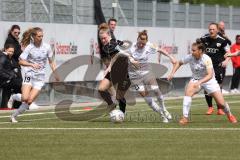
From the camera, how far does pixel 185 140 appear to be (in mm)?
15672

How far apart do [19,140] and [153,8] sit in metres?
19.3

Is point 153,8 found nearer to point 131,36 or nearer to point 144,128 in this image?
point 131,36

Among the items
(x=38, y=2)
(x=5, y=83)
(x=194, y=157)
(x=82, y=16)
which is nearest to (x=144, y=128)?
(x=194, y=157)

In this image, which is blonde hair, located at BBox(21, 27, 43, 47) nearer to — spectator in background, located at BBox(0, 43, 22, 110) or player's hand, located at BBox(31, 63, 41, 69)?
player's hand, located at BBox(31, 63, 41, 69)

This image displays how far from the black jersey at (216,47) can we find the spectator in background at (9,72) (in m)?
5.09

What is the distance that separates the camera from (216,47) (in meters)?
24.3

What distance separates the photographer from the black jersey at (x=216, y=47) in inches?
952

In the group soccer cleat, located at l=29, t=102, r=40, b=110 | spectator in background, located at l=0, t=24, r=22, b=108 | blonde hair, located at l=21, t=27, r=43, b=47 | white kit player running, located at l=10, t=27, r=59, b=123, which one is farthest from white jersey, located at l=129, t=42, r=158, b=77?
soccer cleat, located at l=29, t=102, r=40, b=110

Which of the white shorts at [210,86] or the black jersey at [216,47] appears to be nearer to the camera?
the white shorts at [210,86]

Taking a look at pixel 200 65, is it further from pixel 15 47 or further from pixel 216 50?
pixel 15 47

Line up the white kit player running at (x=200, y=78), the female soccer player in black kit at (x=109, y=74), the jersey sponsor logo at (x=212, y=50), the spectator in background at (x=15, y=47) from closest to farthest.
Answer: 1. the white kit player running at (x=200, y=78)
2. the female soccer player in black kit at (x=109, y=74)
3. the jersey sponsor logo at (x=212, y=50)
4. the spectator in background at (x=15, y=47)

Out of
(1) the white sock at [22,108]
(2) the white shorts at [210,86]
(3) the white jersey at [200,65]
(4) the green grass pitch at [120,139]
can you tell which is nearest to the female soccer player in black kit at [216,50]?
(4) the green grass pitch at [120,139]

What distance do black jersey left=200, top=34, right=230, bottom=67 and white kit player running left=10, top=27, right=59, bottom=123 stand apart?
4.96 meters

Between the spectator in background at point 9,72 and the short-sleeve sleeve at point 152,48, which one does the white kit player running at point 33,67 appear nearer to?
the short-sleeve sleeve at point 152,48
